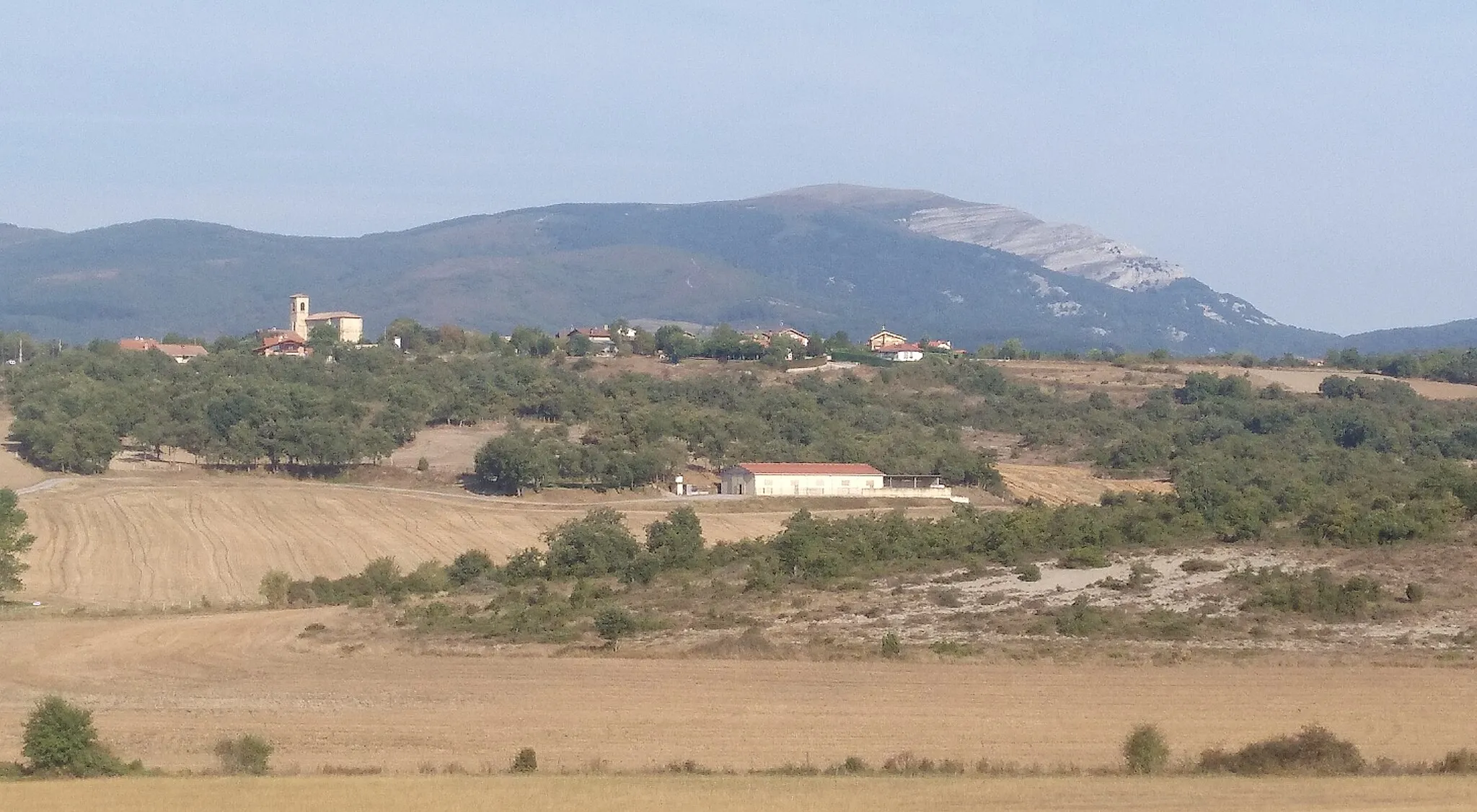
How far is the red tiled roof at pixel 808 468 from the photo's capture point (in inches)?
2995

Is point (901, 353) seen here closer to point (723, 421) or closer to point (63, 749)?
point (723, 421)

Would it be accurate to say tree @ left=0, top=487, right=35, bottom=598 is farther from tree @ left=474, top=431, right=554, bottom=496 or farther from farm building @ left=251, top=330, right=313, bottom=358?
farm building @ left=251, top=330, right=313, bottom=358

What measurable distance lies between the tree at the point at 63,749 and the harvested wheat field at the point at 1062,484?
5600 cm

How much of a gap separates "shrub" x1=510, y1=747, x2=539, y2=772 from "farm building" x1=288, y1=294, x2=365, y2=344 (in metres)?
128

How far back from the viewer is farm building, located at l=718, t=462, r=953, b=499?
248 ft

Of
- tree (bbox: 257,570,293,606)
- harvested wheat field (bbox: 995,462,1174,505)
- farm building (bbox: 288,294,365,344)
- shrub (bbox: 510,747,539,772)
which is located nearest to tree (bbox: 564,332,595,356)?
farm building (bbox: 288,294,365,344)

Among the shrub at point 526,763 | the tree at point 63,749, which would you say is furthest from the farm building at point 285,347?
the shrub at point 526,763

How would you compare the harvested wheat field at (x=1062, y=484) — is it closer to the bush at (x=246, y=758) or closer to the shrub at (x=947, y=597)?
the shrub at (x=947, y=597)

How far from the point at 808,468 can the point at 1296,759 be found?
181ft

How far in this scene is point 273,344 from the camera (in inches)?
5148

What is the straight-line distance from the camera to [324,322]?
160 metres

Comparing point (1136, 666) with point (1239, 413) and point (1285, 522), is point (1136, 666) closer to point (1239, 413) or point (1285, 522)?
point (1285, 522)

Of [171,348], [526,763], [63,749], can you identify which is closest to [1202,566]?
[526,763]

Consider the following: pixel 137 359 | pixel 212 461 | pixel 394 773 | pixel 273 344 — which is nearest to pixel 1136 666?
pixel 394 773
